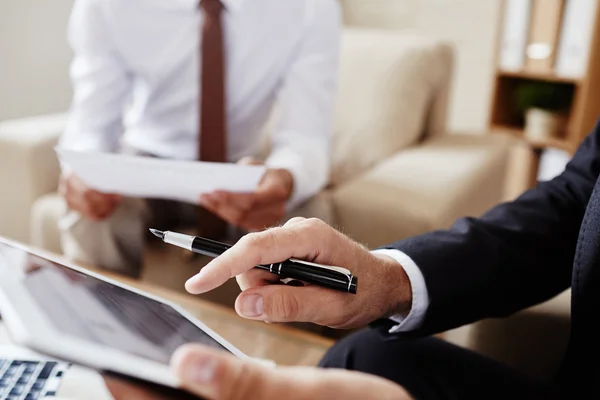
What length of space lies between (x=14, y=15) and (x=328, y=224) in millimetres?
1608

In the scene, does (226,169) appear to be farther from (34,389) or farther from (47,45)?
(47,45)

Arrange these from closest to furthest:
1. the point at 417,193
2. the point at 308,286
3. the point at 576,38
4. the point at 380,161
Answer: the point at 308,286
the point at 417,193
the point at 380,161
the point at 576,38

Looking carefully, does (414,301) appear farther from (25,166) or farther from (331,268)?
(25,166)

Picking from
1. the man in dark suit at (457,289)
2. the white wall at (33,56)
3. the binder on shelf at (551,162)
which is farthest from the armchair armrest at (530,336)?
the white wall at (33,56)

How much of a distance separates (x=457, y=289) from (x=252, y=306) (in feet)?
0.82

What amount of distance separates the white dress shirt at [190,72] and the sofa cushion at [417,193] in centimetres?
11

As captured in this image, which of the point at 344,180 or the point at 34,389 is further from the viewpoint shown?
the point at 344,180

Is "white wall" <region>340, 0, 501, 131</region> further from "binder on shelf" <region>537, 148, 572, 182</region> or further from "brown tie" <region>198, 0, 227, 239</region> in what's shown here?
"brown tie" <region>198, 0, 227, 239</region>

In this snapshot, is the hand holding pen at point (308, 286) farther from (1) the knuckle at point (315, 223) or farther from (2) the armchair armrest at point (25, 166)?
(2) the armchair armrest at point (25, 166)

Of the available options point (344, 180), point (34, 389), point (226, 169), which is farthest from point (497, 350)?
point (344, 180)

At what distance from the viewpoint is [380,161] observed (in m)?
1.47

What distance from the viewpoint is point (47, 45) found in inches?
72.2

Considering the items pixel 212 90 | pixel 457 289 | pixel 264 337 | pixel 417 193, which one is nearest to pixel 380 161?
pixel 417 193

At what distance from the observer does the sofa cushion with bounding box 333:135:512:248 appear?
1119 millimetres
